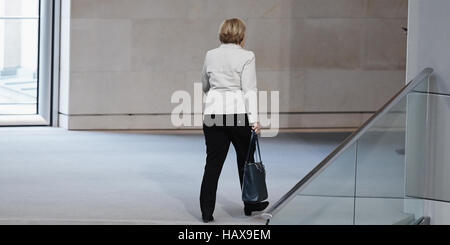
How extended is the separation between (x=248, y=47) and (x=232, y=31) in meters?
6.75

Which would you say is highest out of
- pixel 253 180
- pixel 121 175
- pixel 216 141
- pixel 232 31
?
pixel 232 31

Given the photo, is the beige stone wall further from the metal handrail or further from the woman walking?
Answer: the metal handrail

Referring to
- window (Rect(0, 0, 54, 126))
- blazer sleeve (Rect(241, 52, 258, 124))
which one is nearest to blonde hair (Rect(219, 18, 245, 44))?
blazer sleeve (Rect(241, 52, 258, 124))

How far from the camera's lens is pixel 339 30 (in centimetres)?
1587

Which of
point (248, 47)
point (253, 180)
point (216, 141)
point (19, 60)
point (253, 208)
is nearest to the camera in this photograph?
point (253, 180)

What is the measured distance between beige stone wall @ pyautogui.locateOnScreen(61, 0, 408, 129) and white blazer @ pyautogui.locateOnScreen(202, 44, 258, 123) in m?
6.49

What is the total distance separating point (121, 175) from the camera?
37.4 ft

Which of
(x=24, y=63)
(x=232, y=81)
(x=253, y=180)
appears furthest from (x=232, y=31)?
(x=24, y=63)

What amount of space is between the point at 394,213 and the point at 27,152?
6328 mm

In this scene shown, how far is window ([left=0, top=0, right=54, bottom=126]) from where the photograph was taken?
15.7m

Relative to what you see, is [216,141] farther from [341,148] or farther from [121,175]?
[121,175]

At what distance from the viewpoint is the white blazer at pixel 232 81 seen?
888 centimetres

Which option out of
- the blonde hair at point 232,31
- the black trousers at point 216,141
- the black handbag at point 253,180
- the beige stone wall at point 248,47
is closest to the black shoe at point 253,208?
the black handbag at point 253,180

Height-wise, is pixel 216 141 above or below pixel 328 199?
above
